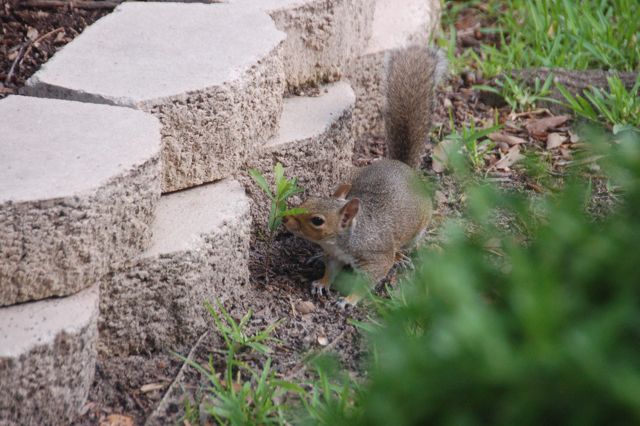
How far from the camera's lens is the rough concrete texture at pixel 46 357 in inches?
108

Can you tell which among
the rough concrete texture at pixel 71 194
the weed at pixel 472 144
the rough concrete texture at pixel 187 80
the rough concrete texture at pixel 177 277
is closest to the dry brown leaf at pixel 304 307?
the rough concrete texture at pixel 177 277

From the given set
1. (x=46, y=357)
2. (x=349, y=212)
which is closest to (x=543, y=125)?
(x=349, y=212)

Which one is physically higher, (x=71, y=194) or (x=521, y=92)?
(x=71, y=194)

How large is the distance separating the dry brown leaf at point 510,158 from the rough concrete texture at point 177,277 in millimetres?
1907

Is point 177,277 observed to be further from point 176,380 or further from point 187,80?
point 187,80

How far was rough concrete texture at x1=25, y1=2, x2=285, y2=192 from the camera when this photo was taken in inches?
135

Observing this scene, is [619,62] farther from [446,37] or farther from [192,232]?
[192,232]

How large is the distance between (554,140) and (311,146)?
1743mm

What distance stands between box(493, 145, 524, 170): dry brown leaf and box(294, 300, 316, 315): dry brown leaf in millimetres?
1664

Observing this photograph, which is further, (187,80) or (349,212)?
(349,212)

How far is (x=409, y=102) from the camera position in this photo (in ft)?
14.6

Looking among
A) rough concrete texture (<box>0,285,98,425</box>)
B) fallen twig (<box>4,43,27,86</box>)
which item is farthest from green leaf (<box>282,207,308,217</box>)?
fallen twig (<box>4,43,27,86</box>)

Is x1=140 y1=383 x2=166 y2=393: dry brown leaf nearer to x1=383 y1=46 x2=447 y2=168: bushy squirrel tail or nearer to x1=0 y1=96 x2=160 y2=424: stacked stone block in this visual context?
x1=0 y1=96 x2=160 y2=424: stacked stone block

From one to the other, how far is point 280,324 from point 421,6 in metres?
2.86
